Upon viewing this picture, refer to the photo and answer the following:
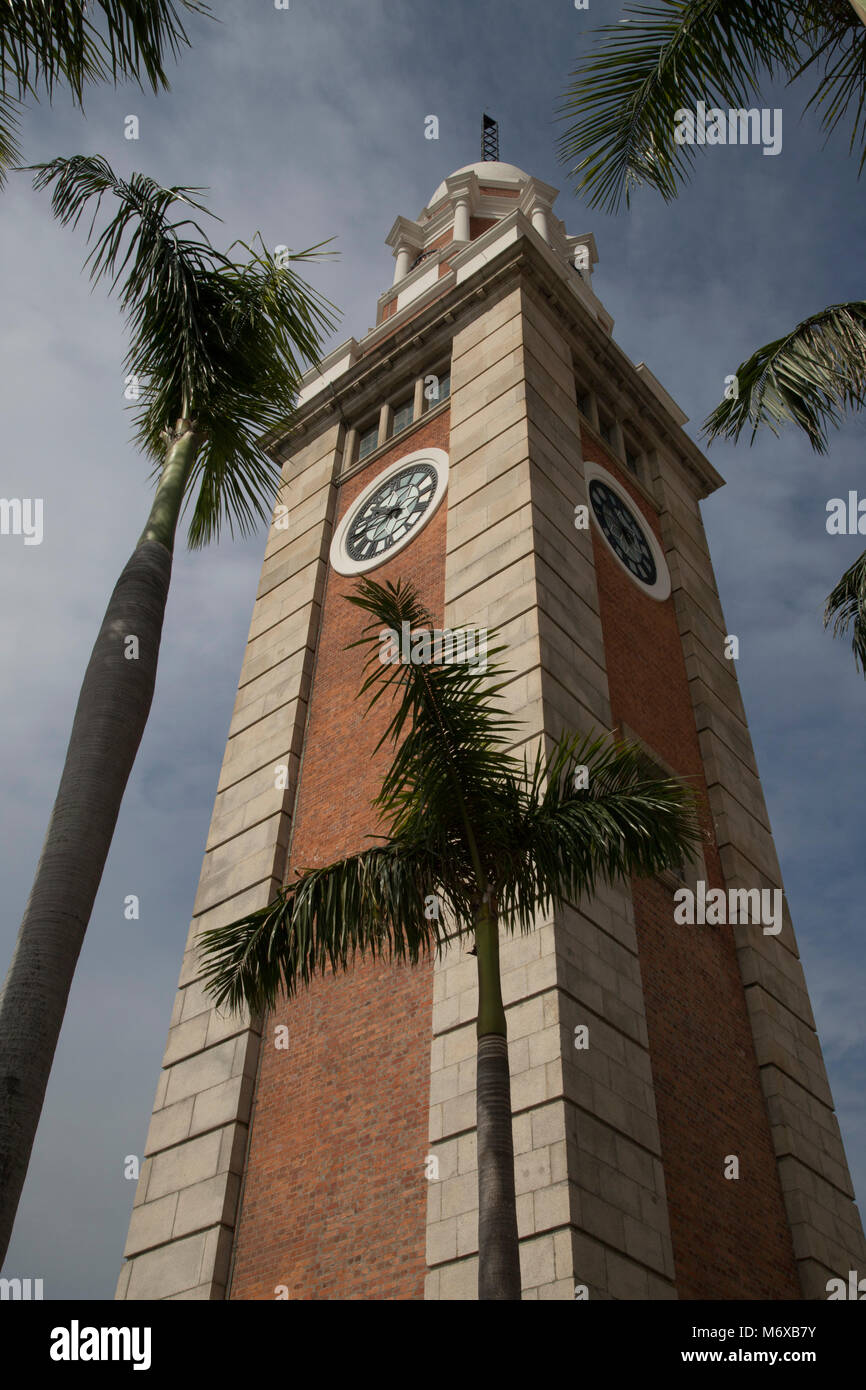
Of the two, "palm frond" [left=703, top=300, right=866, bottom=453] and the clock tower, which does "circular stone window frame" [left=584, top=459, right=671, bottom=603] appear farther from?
"palm frond" [left=703, top=300, right=866, bottom=453]

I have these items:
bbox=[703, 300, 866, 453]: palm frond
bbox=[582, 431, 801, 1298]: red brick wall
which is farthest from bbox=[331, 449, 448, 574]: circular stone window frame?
bbox=[703, 300, 866, 453]: palm frond

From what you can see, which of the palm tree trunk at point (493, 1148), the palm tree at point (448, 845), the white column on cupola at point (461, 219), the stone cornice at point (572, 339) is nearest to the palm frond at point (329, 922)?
the palm tree at point (448, 845)

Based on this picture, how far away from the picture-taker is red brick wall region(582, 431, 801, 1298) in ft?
41.4

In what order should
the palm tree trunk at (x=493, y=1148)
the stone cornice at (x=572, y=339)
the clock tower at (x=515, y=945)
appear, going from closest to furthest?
1. the palm tree trunk at (x=493, y=1148)
2. the clock tower at (x=515, y=945)
3. the stone cornice at (x=572, y=339)

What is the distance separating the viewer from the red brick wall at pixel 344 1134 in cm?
1193

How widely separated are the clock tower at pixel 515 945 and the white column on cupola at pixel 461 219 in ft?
19.3

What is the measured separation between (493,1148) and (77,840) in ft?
9.81

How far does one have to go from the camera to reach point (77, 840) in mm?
7301

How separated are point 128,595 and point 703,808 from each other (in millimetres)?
11628

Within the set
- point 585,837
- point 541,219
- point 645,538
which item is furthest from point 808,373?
point 541,219

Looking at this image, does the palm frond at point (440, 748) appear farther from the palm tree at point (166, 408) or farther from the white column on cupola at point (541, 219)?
the white column on cupola at point (541, 219)

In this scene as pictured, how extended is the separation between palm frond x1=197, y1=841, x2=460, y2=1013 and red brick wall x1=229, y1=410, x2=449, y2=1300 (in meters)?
4.40

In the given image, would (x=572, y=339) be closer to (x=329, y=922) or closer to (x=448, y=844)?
(x=448, y=844)

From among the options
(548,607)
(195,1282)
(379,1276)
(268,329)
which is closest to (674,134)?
(268,329)
